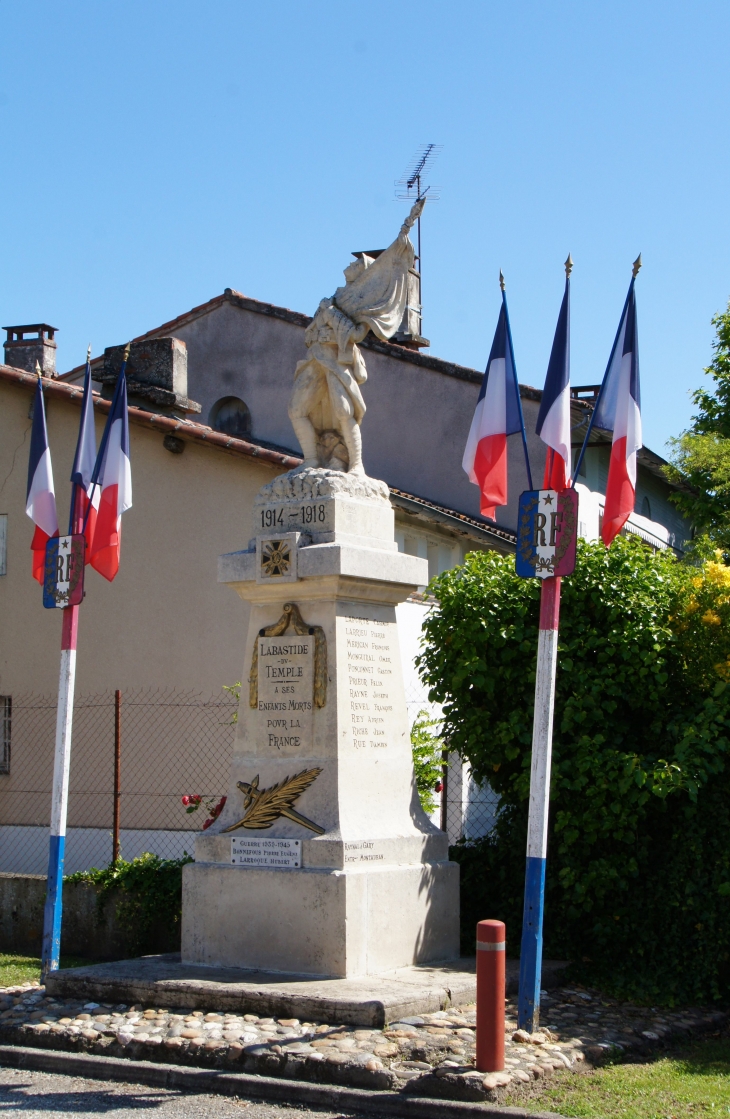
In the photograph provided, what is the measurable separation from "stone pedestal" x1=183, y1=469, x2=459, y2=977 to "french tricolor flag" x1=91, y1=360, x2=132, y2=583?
1.13 m

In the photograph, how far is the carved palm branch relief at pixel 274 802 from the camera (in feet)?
27.7

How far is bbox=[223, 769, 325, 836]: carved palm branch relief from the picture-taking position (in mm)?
8438

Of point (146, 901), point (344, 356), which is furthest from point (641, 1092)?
point (146, 901)

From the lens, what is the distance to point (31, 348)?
69.1 feet

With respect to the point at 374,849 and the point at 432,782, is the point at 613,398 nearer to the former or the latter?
the point at 374,849

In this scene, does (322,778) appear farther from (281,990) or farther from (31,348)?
(31,348)

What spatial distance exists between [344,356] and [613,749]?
3.33 meters

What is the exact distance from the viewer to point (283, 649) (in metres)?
8.72

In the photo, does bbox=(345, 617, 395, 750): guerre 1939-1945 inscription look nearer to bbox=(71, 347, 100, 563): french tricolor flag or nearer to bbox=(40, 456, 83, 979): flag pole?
bbox=(40, 456, 83, 979): flag pole

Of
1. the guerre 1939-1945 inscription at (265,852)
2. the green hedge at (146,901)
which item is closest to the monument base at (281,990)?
the guerre 1939-1945 inscription at (265,852)

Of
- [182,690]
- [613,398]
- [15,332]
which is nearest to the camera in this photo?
[613,398]

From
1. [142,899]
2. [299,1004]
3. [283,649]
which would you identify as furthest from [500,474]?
[142,899]

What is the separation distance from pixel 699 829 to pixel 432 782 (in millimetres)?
2549

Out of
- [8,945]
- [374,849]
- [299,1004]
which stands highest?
[374,849]
